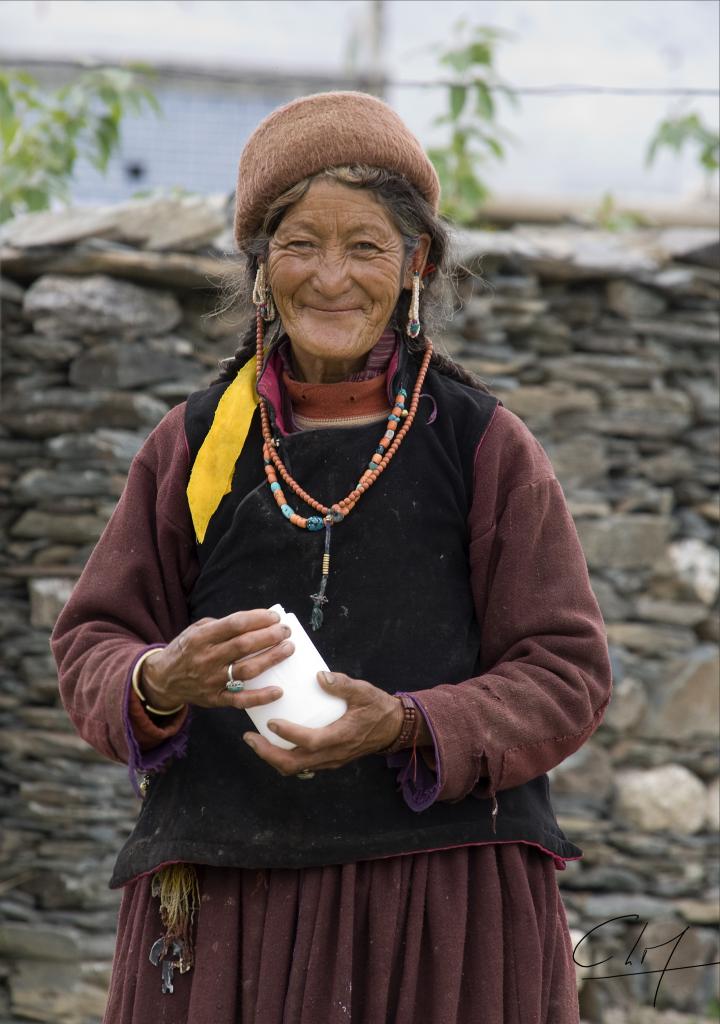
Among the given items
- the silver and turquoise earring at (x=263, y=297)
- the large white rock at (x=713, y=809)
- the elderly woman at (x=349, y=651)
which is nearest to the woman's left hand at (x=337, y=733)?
the elderly woman at (x=349, y=651)

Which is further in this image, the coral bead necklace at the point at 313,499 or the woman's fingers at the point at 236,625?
the coral bead necklace at the point at 313,499

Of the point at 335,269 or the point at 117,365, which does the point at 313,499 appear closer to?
the point at 335,269

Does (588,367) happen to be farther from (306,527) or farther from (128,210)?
(306,527)

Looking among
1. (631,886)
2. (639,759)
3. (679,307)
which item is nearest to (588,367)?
(679,307)

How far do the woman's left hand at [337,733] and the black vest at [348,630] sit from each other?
0.15 meters

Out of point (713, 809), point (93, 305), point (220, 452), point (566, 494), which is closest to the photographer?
point (220, 452)

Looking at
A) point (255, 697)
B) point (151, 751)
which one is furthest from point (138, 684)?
point (255, 697)

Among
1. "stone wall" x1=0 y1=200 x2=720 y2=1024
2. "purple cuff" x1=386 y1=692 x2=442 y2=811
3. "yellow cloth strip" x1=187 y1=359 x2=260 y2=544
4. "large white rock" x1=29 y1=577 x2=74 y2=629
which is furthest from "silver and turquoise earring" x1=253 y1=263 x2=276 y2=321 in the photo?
"large white rock" x1=29 y1=577 x2=74 y2=629

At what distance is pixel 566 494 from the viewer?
15.2ft

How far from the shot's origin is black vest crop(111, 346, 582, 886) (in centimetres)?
188

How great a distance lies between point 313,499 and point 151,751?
447 millimetres

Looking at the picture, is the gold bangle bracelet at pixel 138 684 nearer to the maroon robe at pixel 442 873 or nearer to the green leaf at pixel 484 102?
the maroon robe at pixel 442 873

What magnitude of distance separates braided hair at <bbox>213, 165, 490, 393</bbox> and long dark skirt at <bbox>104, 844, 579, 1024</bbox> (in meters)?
0.79

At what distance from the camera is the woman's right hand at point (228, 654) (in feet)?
5.51
